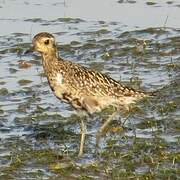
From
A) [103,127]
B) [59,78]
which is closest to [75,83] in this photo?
[59,78]

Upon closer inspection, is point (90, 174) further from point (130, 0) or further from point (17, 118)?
point (130, 0)

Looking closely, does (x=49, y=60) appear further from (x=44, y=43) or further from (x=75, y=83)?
(x=75, y=83)

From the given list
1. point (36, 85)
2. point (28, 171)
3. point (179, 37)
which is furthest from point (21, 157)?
point (179, 37)

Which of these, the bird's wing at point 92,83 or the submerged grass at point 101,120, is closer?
the submerged grass at point 101,120

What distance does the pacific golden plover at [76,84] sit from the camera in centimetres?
1064

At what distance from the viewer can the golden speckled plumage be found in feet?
34.9

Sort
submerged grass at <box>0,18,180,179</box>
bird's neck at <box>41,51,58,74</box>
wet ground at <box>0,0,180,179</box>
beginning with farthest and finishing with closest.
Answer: bird's neck at <box>41,51,58,74</box> < wet ground at <box>0,0,180,179</box> < submerged grass at <box>0,18,180,179</box>

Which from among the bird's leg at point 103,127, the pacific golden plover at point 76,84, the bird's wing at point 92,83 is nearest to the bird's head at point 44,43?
the pacific golden plover at point 76,84

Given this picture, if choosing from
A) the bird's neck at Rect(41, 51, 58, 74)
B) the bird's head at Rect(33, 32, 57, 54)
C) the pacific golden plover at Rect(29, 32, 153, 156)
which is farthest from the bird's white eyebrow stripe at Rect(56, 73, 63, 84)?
the bird's head at Rect(33, 32, 57, 54)

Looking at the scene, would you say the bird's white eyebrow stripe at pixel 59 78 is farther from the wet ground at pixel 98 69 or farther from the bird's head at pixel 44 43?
the wet ground at pixel 98 69

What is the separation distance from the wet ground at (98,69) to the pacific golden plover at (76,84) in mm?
524

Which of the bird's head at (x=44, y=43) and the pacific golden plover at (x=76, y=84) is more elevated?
the bird's head at (x=44, y=43)

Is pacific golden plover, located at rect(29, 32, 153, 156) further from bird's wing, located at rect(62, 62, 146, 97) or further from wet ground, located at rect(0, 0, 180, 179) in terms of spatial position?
wet ground, located at rect(0, 0, 180, 179)

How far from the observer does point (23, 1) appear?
1947 centimetres
